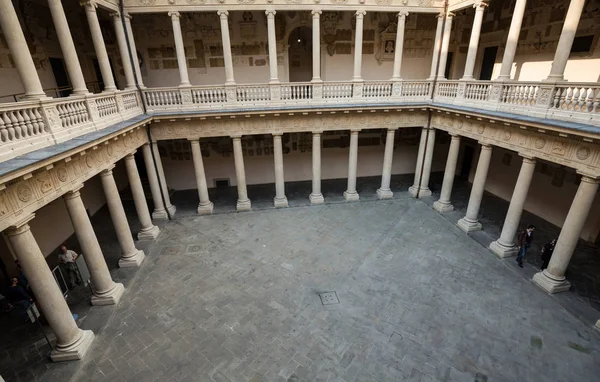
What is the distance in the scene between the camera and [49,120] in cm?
729

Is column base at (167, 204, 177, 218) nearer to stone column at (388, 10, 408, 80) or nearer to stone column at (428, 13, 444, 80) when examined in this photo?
stone column at (388, 10, 408, 80)

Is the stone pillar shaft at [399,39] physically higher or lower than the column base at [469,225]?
higher

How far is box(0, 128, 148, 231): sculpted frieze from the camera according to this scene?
586 cm

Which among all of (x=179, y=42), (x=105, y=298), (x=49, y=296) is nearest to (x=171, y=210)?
(x=105, y=298)

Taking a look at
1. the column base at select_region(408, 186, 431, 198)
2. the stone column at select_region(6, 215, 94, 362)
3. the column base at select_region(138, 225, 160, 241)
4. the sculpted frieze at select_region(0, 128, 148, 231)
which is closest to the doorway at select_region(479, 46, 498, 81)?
the column base at select_region(408, 186, 431, 198)

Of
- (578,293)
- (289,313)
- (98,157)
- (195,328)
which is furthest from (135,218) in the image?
(578,293)

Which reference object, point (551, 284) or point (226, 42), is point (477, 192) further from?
point (226, 42)

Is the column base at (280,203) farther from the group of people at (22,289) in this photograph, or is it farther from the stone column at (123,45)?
the group of people at (22,289)

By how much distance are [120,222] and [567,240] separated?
47.3 ft

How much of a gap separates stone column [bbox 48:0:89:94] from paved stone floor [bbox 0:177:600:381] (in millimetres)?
6567

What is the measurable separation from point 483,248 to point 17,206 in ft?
47.2

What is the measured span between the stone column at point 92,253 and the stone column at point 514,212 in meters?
13.6

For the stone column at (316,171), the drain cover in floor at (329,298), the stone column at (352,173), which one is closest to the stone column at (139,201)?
the stone column at (316,171)

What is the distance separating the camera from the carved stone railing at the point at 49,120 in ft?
20.2
